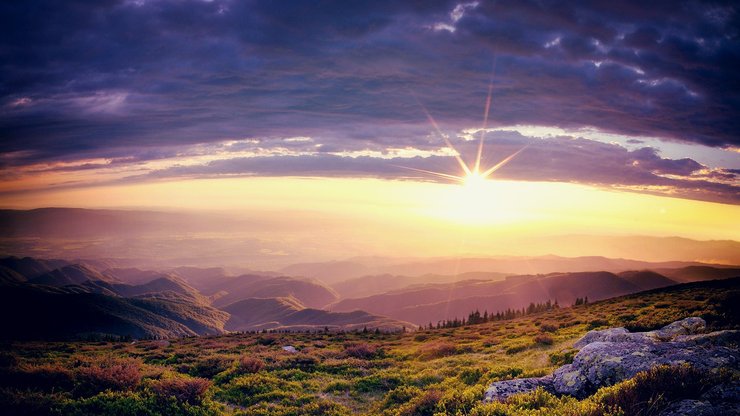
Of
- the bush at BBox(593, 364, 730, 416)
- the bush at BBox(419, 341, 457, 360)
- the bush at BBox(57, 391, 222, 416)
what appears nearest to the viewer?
the bush at BBox(593, 364, 730, 416)

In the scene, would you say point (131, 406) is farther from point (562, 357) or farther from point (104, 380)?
point (562, 357)

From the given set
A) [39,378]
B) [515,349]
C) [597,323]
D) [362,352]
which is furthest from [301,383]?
[597,323]

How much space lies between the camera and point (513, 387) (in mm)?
14562

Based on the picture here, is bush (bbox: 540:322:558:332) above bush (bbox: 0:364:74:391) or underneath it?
underneath

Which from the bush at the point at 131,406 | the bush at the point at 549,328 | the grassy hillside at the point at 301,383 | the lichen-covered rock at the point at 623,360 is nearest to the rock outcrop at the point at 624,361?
the lichen-covered rock at the point at 623,360

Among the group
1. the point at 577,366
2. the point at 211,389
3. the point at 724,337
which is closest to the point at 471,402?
the point at 577,366

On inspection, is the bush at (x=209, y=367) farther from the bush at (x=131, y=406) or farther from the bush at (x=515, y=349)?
the bush at (x=515, y=349)

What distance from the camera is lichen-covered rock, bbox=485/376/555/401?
1405cm

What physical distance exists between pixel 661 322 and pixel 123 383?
32.5 m

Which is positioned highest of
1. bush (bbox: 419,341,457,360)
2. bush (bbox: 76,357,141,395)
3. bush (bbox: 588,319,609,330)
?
bush (bbox: 76,357,141,395)

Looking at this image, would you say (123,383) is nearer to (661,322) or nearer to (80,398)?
(80,398)

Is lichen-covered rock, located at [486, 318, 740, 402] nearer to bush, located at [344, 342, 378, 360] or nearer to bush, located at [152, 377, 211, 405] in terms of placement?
bush, located at [152, 377, 211, 405]

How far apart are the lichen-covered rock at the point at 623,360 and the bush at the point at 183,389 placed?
507 inches

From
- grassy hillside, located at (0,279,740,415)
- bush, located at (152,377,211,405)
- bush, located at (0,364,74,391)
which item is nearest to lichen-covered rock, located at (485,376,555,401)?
grassy hillside, located at (0,279,740,415)
